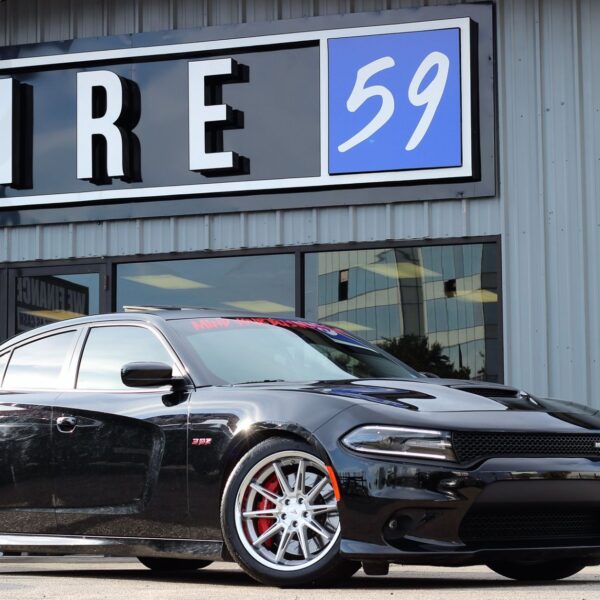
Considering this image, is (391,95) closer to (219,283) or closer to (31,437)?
(219,283)

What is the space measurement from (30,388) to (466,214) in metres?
6.06

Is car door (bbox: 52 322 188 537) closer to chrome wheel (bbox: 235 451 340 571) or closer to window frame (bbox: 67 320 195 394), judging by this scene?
window frame (bbox: 67 320 195 394)

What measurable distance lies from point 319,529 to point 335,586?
297mm

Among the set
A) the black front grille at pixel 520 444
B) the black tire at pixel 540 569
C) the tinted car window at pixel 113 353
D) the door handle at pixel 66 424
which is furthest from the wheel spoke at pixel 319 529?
the door handle at pixel 66 424

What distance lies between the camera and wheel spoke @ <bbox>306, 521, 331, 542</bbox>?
6.46 meters

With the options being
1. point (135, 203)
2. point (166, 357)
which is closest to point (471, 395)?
point (166, 357)

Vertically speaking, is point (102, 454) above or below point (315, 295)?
below

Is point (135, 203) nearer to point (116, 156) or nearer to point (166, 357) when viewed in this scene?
point (116, 156)

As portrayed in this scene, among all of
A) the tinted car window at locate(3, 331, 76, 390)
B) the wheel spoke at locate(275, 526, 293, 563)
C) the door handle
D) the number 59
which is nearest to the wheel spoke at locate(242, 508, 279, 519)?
the wheel spoke at locate(275, 526, 293, 563)

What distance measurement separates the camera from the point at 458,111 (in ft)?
43.7

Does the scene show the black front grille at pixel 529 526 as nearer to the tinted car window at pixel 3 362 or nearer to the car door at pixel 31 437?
the car door at pixel 31 437

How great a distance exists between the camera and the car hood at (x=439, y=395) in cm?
661

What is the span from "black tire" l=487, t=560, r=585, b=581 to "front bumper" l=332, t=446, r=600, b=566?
37.0 inches

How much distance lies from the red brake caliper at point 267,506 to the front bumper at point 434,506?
41cm
